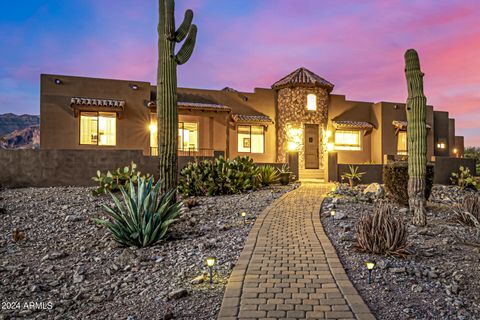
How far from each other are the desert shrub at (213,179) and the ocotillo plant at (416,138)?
16.6 ft

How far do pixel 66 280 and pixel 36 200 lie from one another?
6163mm

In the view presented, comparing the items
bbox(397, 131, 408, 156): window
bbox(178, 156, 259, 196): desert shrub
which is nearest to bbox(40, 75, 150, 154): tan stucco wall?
bbox(178, 156, 259, 196): desert shrub

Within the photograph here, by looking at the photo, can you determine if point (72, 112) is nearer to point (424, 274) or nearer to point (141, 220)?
point (141, 220)

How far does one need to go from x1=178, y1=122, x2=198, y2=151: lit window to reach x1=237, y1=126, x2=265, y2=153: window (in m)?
2.61

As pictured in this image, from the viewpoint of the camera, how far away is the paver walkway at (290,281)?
10.4ft

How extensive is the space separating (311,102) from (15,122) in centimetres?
4693

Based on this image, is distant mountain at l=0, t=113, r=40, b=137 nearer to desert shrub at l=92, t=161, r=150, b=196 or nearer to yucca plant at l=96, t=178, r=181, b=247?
desert shrub at l=92, t=161, r=150, b=196

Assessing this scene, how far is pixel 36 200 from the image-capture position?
9.82 metres

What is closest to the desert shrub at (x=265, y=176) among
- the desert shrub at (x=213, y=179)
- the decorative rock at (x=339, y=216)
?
the desert shrub at (x=213, y=179)

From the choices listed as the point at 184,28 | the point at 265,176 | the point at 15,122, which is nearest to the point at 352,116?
the point at 265,176

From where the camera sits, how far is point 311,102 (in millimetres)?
20062

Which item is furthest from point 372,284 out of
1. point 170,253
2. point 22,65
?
point 22,65

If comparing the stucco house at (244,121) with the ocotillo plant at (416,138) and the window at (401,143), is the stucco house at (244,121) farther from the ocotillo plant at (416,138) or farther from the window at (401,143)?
the ocotillo plant at (416,138)

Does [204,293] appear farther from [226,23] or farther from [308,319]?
[226,23]
